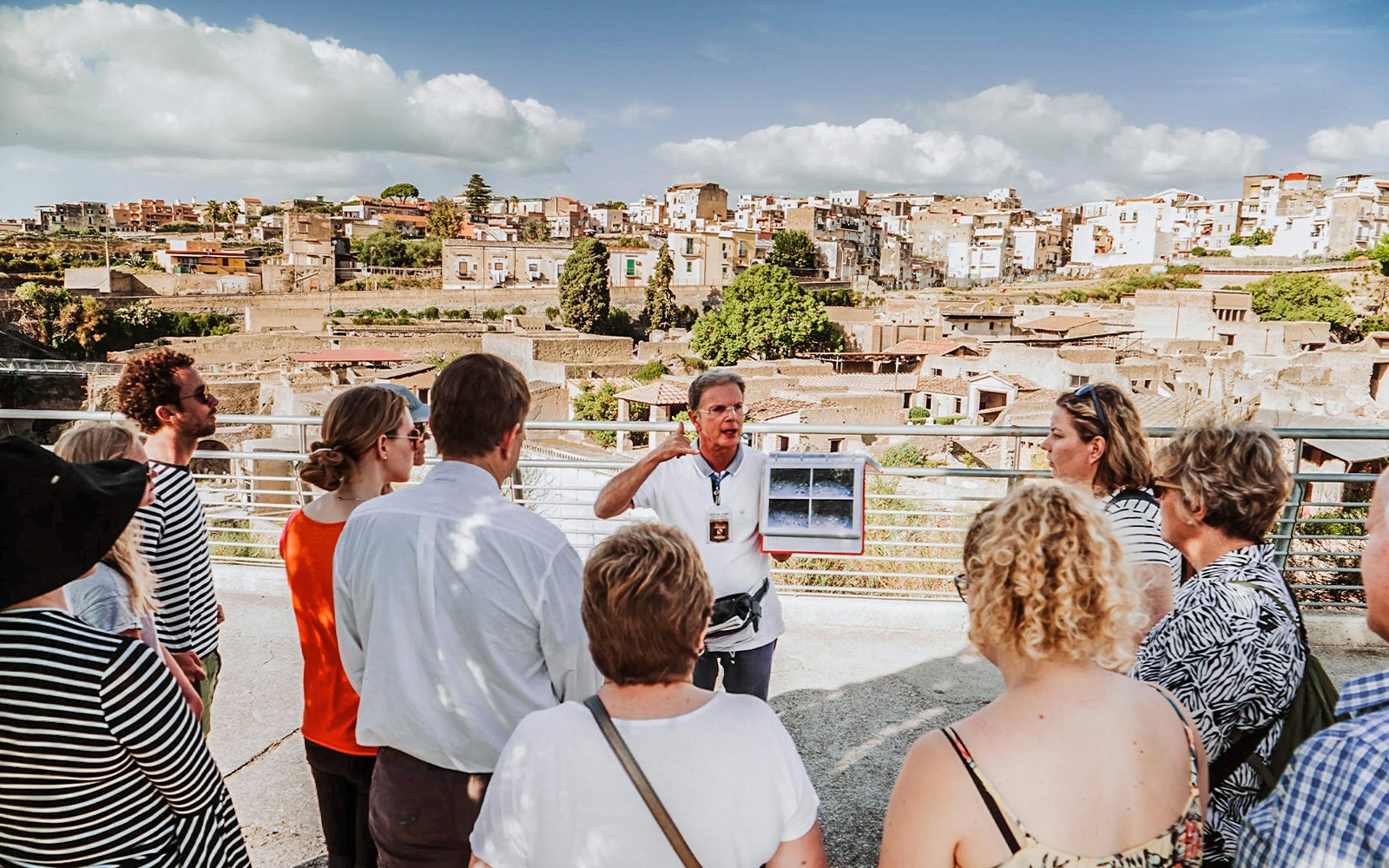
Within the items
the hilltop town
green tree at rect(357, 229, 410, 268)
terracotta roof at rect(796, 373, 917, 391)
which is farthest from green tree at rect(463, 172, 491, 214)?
terracotta roof at rect(796, 373, 917, 391)

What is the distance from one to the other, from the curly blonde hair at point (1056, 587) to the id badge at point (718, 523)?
4.27 ft

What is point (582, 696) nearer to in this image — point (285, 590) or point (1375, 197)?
point (285, 590)

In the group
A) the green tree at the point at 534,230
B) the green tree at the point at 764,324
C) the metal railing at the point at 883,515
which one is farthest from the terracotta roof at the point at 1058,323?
the green tree at the point at 534,230

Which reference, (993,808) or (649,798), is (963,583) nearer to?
(993,808)

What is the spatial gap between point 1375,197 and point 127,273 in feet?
338

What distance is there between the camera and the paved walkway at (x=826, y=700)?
9.78ft

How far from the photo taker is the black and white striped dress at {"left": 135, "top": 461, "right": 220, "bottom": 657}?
243cm

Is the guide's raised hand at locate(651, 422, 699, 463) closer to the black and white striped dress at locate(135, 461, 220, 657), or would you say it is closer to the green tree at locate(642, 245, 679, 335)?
the black and white striped dress at locate(135, 461, 220, 657)

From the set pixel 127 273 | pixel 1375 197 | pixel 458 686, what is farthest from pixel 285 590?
pixel 1375 197

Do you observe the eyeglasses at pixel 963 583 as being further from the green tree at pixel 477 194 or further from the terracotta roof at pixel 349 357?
the green tree at pixel 477 194

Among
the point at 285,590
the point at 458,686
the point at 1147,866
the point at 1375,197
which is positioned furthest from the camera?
the point at 1375,197

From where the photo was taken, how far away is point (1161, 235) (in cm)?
9144

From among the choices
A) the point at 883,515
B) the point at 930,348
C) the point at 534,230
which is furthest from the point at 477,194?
the point at 883,515

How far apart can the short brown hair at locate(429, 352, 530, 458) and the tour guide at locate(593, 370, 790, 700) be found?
87cm
